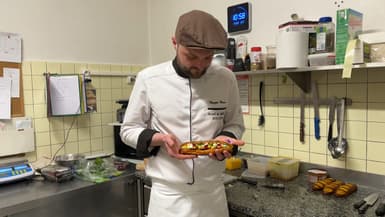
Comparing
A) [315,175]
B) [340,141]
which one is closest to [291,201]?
[315,175]

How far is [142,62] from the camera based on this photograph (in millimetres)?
2572

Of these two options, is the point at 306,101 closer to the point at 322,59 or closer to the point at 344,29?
the point at 322,59

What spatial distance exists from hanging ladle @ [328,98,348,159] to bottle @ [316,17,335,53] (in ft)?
0.93

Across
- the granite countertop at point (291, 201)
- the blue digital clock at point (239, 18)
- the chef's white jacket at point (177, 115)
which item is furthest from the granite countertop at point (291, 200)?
the blue digital clock at point (239, 18)

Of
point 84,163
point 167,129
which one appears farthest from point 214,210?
point 84,163

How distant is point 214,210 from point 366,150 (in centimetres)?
85

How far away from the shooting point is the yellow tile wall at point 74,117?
1.94 m

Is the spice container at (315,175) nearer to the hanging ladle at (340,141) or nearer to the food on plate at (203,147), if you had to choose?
the hanging ladle at (340,141)

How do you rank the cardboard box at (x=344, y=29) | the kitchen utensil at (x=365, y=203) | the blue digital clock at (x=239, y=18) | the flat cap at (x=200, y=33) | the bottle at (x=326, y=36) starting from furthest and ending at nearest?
the blue digital clock at (x=239, y=18) < the bottle at (x=326, y=36) < the cardboard box at (x=344, y=29) < the kitchen utensil at (x=365, y=203) < the flat cap at (x=200, y=33)

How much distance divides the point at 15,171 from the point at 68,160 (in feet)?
0.94

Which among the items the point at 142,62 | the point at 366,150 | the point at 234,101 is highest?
the point at 142,62

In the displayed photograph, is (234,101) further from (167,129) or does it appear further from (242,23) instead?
(242,23)

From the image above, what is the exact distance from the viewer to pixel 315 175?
1.55 metres

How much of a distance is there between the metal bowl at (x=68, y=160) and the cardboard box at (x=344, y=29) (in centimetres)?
155
